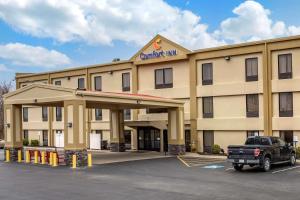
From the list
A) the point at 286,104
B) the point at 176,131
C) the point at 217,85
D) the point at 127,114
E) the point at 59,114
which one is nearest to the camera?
the point at 286,104

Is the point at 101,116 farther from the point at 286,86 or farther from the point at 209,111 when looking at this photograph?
the point at 286,86

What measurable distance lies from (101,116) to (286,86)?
20.4 m

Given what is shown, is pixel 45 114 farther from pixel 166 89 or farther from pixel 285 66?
pixel 285 66

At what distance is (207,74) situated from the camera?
3809 cm

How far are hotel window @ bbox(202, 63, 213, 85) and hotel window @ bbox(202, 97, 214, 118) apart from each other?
4.53 feet

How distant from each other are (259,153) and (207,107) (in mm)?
15698

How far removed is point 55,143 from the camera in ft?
164

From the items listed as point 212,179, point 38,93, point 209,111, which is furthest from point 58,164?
point 209,111

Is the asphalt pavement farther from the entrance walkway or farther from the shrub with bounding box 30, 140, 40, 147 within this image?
the shrub with bounding box 30, 140, 40, 147

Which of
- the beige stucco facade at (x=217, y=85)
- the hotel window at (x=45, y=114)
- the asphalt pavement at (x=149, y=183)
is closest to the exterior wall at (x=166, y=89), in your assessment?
the beige stucco facade at (x=217, y=85)

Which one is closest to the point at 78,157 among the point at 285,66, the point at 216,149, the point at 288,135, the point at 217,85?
the point at 216,149

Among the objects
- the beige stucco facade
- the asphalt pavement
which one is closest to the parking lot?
the asphalt pavement

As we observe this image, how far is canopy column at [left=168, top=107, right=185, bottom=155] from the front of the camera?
35.8 metres

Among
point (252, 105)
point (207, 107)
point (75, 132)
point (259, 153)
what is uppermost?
point (252, 105)
